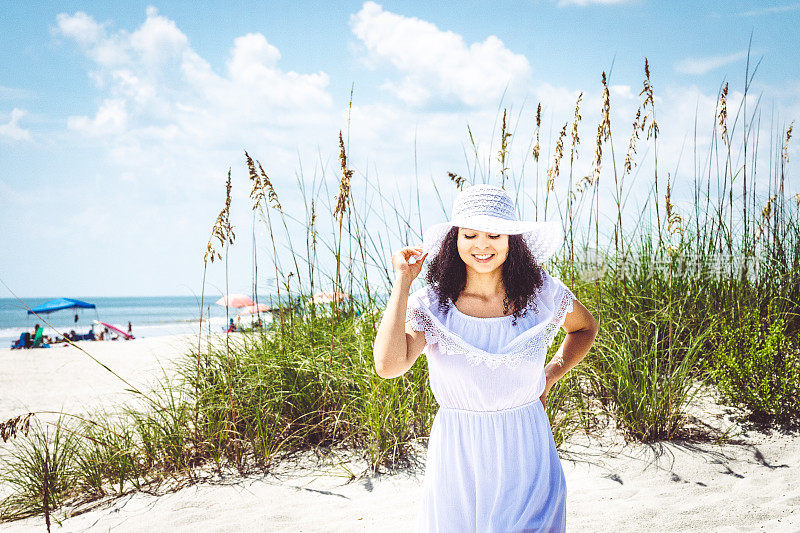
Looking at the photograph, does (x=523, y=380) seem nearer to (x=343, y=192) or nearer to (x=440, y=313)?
(x=440, y=313)

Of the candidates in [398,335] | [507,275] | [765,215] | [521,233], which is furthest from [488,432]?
[765,215]

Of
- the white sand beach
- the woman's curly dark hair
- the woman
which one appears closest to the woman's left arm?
the woman

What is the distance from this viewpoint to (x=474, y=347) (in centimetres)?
178

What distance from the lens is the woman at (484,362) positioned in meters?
1.73

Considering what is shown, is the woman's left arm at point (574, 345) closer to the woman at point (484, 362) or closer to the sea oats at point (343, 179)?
the woman at point (484, 362)

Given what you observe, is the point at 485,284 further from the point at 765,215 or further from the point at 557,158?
the point at 765,215

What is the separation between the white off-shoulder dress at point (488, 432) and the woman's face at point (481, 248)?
18 cm

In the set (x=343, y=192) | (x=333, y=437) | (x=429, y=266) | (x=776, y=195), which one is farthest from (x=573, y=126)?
(x=333, y=437)

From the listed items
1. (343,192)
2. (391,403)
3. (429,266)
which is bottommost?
(391,403)

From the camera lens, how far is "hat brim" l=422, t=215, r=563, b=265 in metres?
1.88

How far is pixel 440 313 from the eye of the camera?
1.91 meters

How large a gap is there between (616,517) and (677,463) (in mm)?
776

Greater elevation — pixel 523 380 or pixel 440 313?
pixel 440 313

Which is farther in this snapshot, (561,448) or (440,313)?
(561,448)
